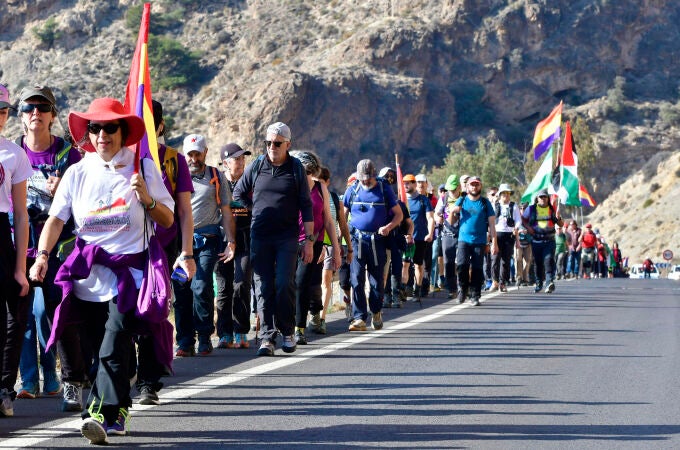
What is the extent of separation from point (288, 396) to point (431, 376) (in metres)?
1.60

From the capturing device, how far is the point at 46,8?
122m

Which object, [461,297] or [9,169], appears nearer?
[9,169]

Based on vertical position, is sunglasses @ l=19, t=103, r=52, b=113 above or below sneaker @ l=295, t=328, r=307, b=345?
above

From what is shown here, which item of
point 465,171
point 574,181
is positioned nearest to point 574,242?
point 574,181

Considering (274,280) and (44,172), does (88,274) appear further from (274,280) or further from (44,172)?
(274,280)

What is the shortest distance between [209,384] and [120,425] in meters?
2.44

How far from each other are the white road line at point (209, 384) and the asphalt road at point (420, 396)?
12 mm

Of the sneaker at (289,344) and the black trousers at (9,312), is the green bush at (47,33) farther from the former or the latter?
the black trousers at (9,312)

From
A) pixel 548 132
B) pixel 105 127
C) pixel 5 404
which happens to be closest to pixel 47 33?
pixel 548 132

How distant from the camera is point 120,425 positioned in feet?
22.9

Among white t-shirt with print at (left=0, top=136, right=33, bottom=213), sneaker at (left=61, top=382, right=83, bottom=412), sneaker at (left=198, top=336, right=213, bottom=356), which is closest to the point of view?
white t-shirt with print at (left=0, top=136, right=33, bottom=213)

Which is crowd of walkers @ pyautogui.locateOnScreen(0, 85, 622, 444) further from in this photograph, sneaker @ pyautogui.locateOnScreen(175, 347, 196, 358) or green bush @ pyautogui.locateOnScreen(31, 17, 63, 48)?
green bush @ pyautogui.locateOnScreen(31, 17, 63, 48)

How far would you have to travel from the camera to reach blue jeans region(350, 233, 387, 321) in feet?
47.1

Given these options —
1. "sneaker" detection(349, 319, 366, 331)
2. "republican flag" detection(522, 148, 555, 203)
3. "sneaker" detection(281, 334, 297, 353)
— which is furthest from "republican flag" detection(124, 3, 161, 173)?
"republican flag" detection(522, 148, 555, 203)
